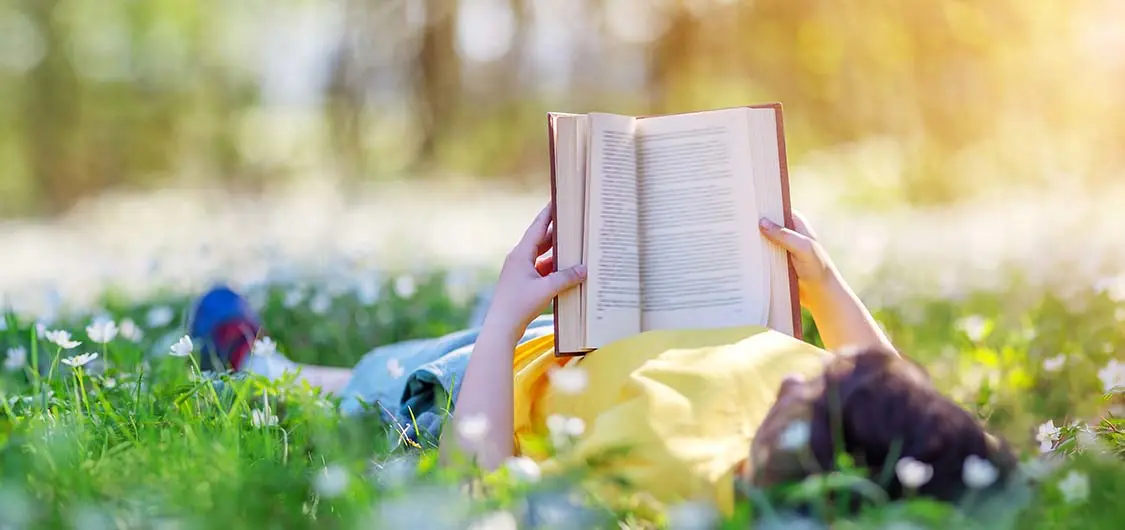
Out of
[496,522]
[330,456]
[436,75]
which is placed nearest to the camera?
[496,522]

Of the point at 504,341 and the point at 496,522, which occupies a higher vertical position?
the point at 504,341

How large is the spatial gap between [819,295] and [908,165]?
9.22 meters

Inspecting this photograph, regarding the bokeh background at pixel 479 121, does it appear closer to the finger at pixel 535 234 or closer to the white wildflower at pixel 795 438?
the finger at pixel 535 234

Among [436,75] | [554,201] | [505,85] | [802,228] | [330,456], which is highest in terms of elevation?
[436,75]

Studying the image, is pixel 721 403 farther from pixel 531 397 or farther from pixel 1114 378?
pixel 1114 378

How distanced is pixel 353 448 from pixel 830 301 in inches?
40.1

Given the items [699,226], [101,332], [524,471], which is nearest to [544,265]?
[699,226]

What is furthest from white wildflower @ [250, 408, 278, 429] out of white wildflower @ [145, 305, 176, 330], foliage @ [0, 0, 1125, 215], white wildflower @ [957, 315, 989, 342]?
foliage @ [0, 0, 1125, 215]

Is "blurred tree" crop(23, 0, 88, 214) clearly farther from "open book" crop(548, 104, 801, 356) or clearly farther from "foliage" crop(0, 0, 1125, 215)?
"open book" crop(548, 104, 801, 356)

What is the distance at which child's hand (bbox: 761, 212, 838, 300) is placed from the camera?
6.57 feet

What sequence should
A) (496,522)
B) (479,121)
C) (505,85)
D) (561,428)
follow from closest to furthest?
(496,522)
(561,428)
(505,85)
(479,121)

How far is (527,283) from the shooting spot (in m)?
2.02

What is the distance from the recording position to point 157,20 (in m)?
17.7

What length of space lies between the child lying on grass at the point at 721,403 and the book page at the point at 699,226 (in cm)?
6
